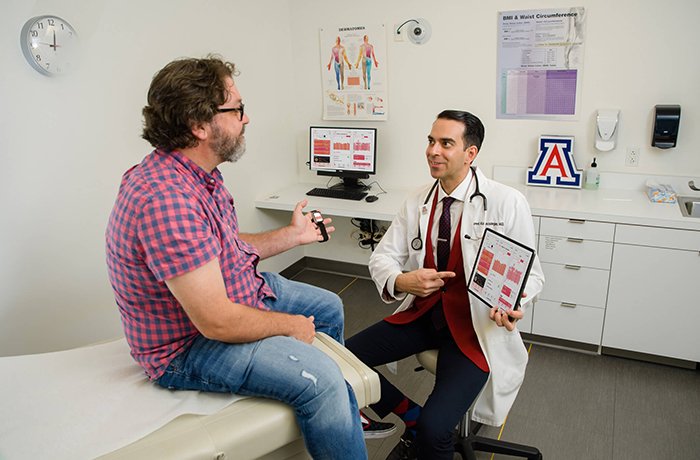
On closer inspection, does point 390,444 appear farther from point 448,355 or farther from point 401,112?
point 401,112

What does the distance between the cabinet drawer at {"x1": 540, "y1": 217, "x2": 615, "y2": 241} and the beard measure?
177 cm

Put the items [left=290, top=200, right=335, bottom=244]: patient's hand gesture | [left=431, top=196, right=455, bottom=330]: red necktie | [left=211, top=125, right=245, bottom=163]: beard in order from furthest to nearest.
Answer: [left=431, top=196, right=455, bottom=330]: red necktie
[left=290, top=200, right=335, bottom=244]: patient's hand gesture
[left=211, top=125, right=245, bottom=163]: beard

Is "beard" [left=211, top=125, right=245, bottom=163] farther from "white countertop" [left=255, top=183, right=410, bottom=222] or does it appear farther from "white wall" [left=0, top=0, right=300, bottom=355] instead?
"white countertop" [left=255, top=183, right=410, bottom=222]

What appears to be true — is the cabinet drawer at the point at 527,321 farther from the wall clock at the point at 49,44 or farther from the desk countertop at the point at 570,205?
the wall clock at the point at 49,44

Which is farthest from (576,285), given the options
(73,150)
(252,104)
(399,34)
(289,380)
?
(73,150)

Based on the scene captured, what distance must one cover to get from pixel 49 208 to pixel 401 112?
83.2 inches

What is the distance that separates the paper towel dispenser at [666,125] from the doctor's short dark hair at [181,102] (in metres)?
2.35

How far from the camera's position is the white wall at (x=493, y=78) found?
293 cm

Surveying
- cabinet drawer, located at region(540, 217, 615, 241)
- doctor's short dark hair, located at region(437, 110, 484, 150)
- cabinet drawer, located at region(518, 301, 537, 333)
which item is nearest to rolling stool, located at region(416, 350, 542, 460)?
doctor's short dark hair, located at region(437, 110, 484, 150)

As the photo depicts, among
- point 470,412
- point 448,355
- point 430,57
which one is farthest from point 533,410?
point 430,57

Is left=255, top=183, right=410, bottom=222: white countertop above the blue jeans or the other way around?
above

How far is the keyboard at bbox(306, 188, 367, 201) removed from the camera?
357 centimetres

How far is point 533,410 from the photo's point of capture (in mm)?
2557

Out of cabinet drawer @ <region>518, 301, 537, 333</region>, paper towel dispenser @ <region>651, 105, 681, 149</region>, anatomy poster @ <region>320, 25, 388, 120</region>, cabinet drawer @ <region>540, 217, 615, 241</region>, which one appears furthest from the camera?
anatomy poster @ <region>320, 25, 388, 120</region>
